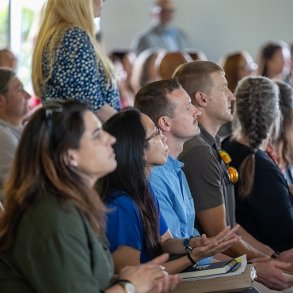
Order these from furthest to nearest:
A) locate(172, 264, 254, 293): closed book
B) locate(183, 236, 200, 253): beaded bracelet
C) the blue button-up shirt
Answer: the blue button-up shirt < locate(183, 236, 200, 253): beaded bracelet < locate(172, 264, 254, 293): closed book

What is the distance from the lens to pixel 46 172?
2.15 m

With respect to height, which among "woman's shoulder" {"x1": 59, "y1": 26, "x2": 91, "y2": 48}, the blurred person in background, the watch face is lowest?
the blurred person in background

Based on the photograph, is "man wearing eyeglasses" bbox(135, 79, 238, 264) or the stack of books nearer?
the stack of books

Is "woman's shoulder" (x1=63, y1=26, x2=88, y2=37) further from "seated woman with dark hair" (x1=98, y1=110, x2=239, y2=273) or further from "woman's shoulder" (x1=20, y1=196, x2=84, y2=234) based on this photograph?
"woman's shoulder" (x1=20, y1=196, x2=84, y2=234)

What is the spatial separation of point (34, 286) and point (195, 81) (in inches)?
64.2

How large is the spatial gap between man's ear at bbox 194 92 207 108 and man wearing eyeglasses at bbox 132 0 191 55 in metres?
5.35

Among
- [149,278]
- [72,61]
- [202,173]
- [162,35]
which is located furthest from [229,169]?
[162,35]

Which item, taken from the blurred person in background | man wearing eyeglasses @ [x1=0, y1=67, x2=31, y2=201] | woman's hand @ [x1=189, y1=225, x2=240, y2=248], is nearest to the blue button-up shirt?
woman's hand @ [x1=189, y1=225, x2=240, y2=248]

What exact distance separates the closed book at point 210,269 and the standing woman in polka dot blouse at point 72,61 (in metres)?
0.93

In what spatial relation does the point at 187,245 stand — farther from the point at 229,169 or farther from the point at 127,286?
the point at 229,169

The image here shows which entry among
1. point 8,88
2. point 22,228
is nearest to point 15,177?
point 22,228

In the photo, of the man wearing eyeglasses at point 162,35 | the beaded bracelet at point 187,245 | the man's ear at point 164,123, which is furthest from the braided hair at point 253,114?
the man wearing eyeglasses at point 162,35

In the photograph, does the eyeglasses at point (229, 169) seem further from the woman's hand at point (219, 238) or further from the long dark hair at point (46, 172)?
the long dark hair at point (46, 172)

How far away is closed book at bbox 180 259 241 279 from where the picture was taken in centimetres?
255
